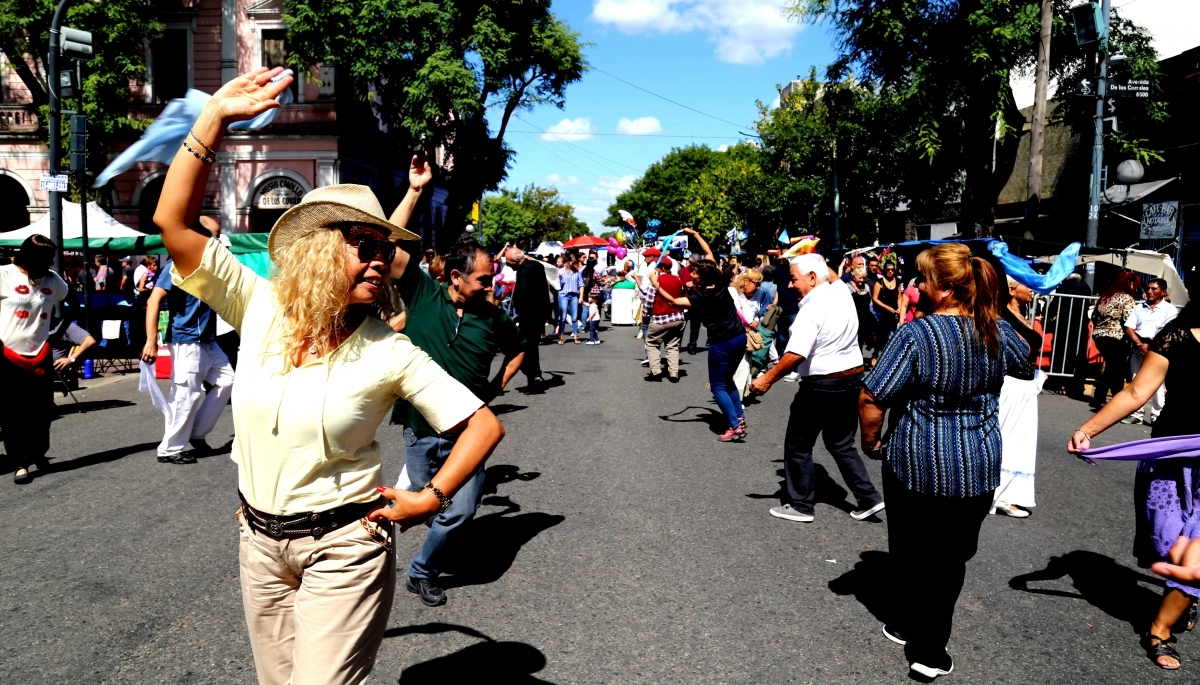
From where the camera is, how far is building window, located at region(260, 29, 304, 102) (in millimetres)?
30453

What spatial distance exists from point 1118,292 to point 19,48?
2734 cm

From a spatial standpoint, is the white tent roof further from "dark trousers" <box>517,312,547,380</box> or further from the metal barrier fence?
the metal barrier fence

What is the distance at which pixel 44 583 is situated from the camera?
4.93 m

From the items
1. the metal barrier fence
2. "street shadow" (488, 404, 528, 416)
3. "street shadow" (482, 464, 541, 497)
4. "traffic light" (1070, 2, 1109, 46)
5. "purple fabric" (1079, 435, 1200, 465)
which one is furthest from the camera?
"traffic light" (1070, 2, 1109, 46)

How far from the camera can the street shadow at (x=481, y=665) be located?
3906mm

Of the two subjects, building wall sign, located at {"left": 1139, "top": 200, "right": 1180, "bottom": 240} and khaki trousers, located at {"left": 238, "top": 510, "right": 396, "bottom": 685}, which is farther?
building wall sign, located at {"left": 1139, "top": 200, "right": 1180, "bottom": 240}

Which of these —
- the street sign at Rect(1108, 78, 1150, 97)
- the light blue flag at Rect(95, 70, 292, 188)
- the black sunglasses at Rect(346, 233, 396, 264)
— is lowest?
the black sunglasses at Rect(346, 233, 396, 264)

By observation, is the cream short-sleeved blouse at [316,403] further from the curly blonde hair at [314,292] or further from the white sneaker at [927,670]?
the white sneaker at [927,670]

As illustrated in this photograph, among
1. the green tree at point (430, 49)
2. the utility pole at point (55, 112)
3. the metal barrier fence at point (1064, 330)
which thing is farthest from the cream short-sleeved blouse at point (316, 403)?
the green tree at point (430, 49)

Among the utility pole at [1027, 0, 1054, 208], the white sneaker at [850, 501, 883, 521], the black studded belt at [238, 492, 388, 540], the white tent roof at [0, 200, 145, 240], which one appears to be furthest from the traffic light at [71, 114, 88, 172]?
the utility pole at [1027, 0, 1054, 208]

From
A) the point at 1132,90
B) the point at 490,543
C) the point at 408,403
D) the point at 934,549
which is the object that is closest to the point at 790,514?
the point at 490,543

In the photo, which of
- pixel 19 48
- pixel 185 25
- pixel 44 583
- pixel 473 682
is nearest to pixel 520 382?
pixel 44 583

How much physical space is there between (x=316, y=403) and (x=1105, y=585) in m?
4.62

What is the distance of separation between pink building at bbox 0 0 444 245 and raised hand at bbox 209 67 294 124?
93.5 ft
